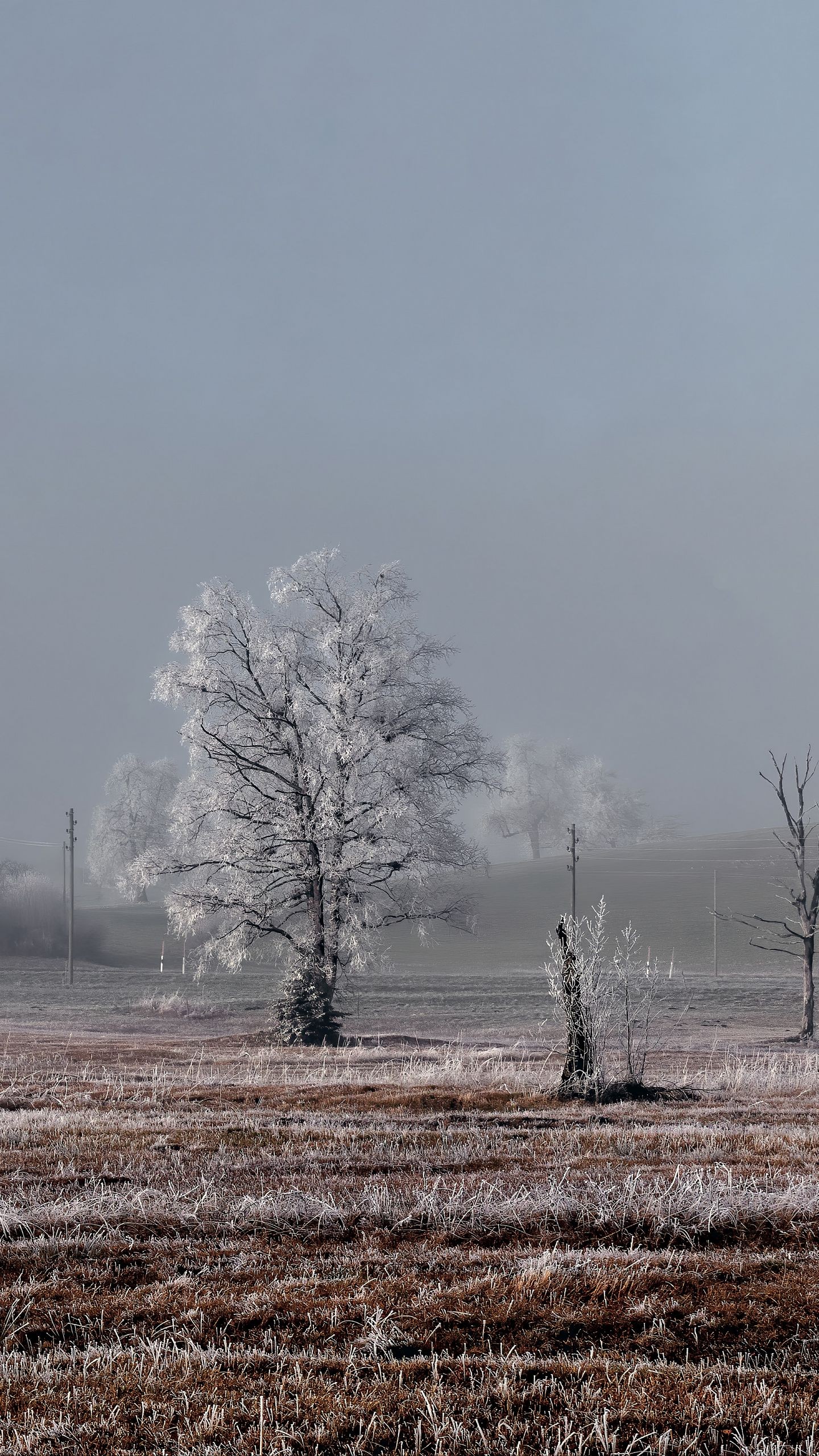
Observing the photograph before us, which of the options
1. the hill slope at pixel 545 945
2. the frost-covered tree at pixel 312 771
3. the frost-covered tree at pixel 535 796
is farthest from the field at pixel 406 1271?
the frost-covered tree at pixel 535 796

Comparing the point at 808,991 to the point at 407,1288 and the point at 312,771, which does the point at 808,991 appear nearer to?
the point at 312,771

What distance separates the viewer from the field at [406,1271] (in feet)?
12.7

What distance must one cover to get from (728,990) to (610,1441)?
39053 millimetres

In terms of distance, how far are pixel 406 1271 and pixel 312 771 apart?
71.8 ft

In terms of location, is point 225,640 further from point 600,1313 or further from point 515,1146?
point 600,1313

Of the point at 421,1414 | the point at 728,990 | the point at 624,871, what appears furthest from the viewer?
the point at 624,871

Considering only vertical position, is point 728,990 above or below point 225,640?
below

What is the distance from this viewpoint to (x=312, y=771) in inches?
1080

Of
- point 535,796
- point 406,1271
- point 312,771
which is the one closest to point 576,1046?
point 406,1271

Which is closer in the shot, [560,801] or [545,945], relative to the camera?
[545,945]

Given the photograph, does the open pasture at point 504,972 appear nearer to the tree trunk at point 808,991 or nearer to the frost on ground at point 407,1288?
the tree trunk at point 808,991

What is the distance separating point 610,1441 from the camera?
11.9ft

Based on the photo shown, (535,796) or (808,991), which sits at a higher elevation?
(535,796)

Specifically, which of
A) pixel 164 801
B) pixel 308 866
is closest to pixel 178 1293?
pixel 308 866
